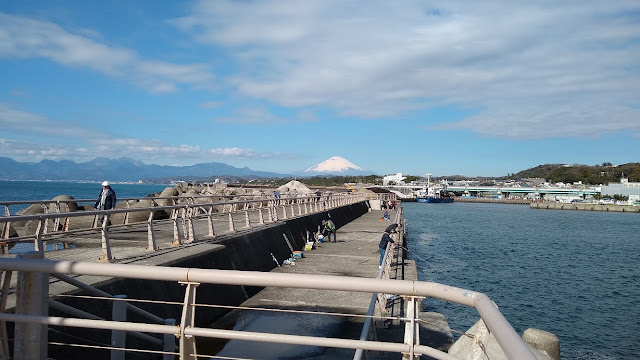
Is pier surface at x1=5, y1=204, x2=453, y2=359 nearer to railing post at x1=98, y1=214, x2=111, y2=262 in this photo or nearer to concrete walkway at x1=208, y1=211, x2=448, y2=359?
concrete walkway at x1=208, y1=211, x2=448, y2=359

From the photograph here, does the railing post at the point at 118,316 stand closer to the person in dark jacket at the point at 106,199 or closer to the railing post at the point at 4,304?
the railing post at the point at 4,304

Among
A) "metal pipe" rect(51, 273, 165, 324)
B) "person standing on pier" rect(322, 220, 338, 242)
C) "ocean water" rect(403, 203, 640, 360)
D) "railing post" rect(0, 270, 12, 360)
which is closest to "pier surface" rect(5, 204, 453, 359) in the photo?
"metal pipe" rect(51, 273, 165, 324)

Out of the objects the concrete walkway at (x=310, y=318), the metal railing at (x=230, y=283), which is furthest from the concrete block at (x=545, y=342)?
the metal railing at (x=230, y=283)

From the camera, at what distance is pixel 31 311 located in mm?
3738

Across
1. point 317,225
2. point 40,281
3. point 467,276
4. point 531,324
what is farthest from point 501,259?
point 40,281

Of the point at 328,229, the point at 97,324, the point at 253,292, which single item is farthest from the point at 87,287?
the point at 328,229

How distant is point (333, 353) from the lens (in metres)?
8.79

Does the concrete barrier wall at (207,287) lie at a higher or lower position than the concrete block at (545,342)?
higher

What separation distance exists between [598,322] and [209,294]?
1528cm

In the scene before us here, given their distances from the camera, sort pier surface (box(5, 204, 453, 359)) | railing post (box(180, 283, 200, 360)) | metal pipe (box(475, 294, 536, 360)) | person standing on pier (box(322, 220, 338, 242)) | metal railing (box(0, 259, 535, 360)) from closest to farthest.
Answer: metal pipe (box(475, 294, 536, 360)) → metal railing (box(0, 259, 535, 360)) → railing post (box(180, 283, 200, 360)) → pier surface (box(5, 204, 453, 359)) → person standing on pier (box(322, 220, 338, 242))

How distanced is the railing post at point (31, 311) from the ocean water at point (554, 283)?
Answer: 15020mm

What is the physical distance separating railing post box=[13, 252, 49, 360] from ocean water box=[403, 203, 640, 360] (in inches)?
591

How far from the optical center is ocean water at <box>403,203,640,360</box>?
1692cm

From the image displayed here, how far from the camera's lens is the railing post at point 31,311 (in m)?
3.70
